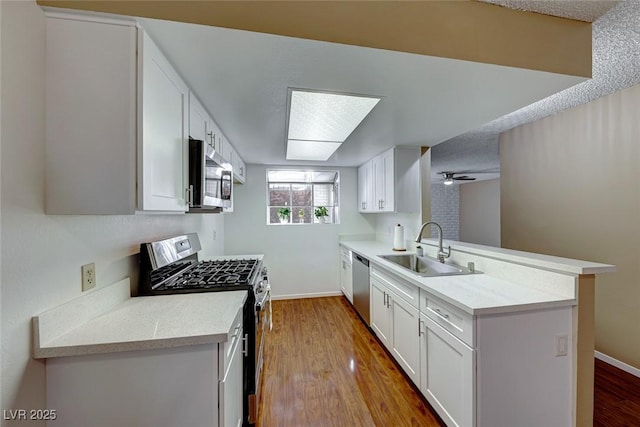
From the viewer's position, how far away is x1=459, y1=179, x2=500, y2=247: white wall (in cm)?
669

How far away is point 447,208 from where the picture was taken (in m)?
7.73

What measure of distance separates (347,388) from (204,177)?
1917 mm

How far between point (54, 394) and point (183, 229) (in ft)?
4.78

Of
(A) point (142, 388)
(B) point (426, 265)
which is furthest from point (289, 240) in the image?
(A) point (142, 388)

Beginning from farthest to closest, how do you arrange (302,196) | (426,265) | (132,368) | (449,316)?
(302,196), (426,265), (449,316), (132,368)

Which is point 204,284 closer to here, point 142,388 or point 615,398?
point 142,388

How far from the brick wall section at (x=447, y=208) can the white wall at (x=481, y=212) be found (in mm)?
144

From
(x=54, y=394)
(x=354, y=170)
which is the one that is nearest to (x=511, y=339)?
(x=54, y=394)

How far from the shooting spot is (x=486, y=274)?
1.96 metres

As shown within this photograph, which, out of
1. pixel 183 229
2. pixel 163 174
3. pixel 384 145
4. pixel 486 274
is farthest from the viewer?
pixel 384 145

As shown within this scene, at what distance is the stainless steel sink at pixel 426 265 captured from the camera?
7.08 ft

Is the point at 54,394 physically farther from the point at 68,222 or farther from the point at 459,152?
the point at 459,152

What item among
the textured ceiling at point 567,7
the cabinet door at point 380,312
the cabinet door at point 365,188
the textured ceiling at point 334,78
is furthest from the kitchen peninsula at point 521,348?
the cabinet door at point 365,188

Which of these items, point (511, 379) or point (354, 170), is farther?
point (354, 170)
